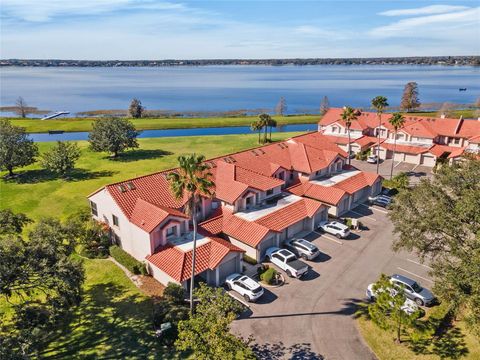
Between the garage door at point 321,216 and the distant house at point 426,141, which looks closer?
the garage door at point 321,216

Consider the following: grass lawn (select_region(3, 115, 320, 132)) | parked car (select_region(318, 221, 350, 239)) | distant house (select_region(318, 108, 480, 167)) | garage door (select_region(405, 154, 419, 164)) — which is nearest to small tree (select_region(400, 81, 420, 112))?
grass lawn (select_region(3, 115, 320, 132))

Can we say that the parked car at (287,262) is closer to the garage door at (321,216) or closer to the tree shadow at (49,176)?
the garage door at (321,216)

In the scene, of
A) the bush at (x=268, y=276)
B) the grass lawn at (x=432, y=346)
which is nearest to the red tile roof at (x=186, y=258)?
the bush at (x=268, y=276)

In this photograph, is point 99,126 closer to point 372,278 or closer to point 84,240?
point 84,240

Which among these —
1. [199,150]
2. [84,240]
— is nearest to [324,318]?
[84,240]

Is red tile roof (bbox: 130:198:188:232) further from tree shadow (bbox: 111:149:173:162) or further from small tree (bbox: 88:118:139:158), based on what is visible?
small tree (bbox: 88:118:139:158)
